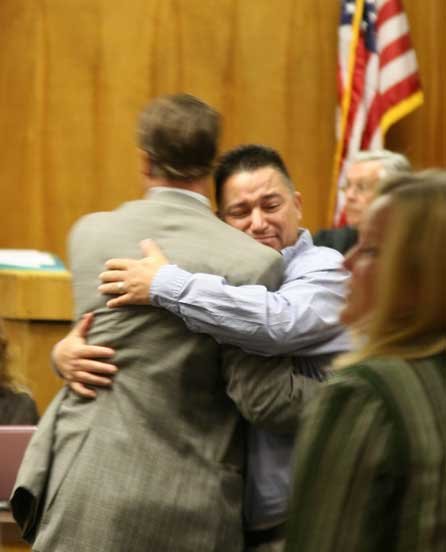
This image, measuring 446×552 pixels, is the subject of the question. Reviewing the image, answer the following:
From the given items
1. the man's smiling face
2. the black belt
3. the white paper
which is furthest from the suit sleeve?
the white paper

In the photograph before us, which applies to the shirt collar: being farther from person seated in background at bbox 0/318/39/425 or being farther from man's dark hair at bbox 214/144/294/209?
person seated in background at bbox 0/318/39/425

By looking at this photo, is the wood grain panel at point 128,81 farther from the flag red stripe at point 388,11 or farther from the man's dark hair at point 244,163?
the man's dark hair at point 244,163

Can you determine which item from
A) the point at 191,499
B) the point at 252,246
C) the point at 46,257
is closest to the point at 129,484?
the point at 191,499

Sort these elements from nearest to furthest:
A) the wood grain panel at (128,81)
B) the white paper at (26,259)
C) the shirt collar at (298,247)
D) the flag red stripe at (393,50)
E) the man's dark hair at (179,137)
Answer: the man's dark hair at (179,137)
the shirt collar at (298,247)
the white paper at (26,259)
the flag red stripe at (393,50)
the wood grain panel at (128,81)

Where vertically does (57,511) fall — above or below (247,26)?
below

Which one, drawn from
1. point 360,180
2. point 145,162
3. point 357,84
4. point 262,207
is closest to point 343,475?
point 145,162

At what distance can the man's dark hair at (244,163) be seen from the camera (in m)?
2.78

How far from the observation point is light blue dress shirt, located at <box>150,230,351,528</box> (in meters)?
2.29

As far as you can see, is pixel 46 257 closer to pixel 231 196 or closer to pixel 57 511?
pixel 231 196

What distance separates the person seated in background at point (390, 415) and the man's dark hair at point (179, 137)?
882 mm

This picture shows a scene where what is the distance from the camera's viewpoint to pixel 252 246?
239cm

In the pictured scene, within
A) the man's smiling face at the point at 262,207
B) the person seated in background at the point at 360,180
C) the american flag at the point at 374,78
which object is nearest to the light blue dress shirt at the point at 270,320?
the man's smiling face at the point at 262,207

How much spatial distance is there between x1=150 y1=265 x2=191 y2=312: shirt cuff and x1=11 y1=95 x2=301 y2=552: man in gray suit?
0.05m

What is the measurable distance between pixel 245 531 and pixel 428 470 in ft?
3.49
